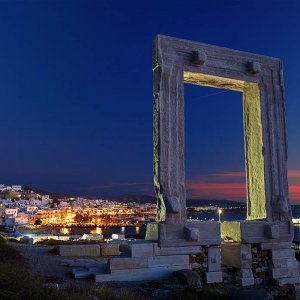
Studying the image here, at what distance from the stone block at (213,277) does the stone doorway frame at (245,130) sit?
735 mm

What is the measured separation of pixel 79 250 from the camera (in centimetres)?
1527

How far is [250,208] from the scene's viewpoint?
11.7m

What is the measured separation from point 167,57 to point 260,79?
295 centimetres

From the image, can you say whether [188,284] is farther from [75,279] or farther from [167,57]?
[167,57]

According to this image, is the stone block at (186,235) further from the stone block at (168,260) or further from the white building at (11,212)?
the white building at (11,212)

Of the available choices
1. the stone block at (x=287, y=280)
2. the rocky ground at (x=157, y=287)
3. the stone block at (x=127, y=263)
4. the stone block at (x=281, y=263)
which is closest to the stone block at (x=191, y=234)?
the rocky ground at (x=157, y=287)

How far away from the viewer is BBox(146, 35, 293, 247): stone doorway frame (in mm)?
10039

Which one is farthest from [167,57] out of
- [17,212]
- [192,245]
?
[17,212]

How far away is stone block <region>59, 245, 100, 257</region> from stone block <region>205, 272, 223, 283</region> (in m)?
6.26

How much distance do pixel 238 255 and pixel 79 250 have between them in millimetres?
6766

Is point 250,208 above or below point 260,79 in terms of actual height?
below

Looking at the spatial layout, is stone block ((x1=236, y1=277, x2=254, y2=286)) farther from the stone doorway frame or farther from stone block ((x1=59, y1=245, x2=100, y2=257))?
stone block ((x1=59, y1=245, x2=100, y2=257))

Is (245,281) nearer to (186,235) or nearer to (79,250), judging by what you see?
(186,235)

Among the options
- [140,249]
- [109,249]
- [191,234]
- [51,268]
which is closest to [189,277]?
[191,234]
